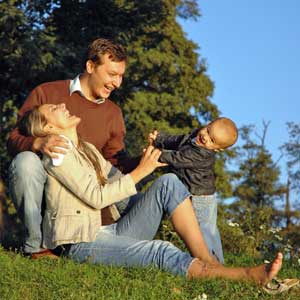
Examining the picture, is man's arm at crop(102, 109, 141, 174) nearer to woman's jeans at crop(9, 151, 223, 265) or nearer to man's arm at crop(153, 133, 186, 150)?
man's arm at crop(153, 133, 186, 150)

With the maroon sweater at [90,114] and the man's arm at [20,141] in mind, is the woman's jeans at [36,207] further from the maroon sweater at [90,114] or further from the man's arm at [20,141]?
the maroon sweater at [90,114]

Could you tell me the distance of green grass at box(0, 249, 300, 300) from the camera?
5.12 m

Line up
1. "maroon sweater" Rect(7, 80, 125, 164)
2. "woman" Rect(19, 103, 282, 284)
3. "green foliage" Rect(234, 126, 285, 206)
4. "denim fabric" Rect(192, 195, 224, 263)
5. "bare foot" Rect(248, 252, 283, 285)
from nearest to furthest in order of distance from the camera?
"bare foot" Rect(248, 252, 283, 285) → "woman" Rect(19, 103, 282, 284) → "denim fabric" Rect(192, 195, 224, 263) → "maroon sweater" Rect(7, 80, 125, 164) → "green foliage" Rect(234, 126, 285, 206)

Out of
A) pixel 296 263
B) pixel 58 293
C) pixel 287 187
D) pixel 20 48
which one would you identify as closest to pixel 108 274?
pixel 58 293

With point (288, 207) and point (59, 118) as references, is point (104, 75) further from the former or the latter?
point (288, 207)

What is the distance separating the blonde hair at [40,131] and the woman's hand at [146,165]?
1.15 ft

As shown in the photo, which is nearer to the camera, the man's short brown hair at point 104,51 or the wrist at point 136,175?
the wrist at point 136,175

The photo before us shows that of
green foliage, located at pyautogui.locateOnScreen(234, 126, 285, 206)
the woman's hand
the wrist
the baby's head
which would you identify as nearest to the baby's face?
the baby's head

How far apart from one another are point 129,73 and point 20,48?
6.37 m

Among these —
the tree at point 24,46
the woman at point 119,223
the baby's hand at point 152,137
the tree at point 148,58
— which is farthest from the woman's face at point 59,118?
the tree at point 148,58

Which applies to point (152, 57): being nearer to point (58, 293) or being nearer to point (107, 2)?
point (107, 2)

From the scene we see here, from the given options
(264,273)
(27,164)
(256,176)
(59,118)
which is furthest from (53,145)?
(256,176)

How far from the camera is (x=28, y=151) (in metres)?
6.27

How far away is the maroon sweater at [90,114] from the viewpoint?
7.22 meters
